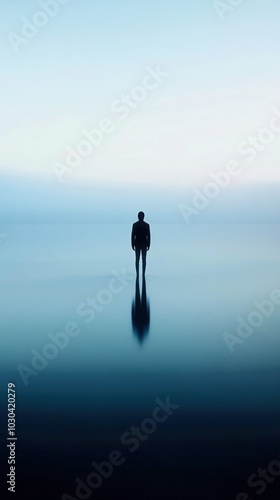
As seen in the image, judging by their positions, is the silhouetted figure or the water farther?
the silhouetted figure

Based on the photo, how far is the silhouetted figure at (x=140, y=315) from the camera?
846 cm

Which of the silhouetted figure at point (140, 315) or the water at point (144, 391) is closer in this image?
the water at point (144, 391)

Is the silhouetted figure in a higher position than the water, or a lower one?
higher

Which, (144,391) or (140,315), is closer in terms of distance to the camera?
(144,391)

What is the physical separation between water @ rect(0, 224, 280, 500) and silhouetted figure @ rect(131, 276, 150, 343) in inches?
1.7

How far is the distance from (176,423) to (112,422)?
1.84 ft

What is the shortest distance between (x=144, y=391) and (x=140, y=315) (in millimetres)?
4286

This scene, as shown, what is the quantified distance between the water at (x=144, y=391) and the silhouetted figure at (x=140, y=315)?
0.04m

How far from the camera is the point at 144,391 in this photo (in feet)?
18.3

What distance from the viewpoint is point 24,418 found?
4840 mm

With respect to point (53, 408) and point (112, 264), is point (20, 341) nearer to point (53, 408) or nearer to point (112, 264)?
point (53, 408)

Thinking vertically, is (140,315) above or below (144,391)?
above

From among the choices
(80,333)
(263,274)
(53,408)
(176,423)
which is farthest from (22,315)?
(263,274)

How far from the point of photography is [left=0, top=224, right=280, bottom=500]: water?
3.78m
